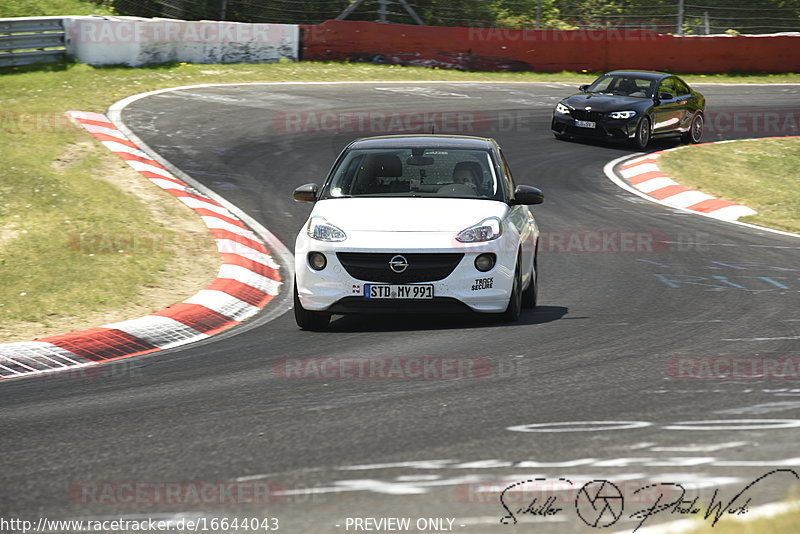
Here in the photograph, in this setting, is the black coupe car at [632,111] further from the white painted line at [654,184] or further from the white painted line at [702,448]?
the white painted line at [702,448]

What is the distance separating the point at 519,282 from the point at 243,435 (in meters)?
3.87

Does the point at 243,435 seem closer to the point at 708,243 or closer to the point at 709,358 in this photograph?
the point at 709,358

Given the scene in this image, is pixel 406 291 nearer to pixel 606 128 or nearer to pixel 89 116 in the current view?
pixel 89 116

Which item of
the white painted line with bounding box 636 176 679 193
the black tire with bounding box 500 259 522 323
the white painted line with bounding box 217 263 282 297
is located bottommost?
the white painted line with bounding box 636 176 679 193

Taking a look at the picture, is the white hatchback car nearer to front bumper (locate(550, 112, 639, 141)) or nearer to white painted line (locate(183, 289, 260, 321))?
white painted line (locate(183, 289, 260, 321))

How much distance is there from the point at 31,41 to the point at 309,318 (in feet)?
56.6

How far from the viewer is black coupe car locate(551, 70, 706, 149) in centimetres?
2120

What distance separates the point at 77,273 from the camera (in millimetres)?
10141

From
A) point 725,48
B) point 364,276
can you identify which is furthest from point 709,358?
point 725,48

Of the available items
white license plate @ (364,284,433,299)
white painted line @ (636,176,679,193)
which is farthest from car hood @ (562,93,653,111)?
white license plate @ (364,284,433,299)

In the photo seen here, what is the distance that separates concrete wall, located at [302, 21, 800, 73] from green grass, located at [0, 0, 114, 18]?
601 cm

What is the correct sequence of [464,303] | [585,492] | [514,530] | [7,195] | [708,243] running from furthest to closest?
[708,243] → [7,195] → [464,303] → [585,492] → [514,530]

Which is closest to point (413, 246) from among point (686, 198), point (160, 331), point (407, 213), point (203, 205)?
point (407, 213)

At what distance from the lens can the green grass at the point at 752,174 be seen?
16109 millimetres
